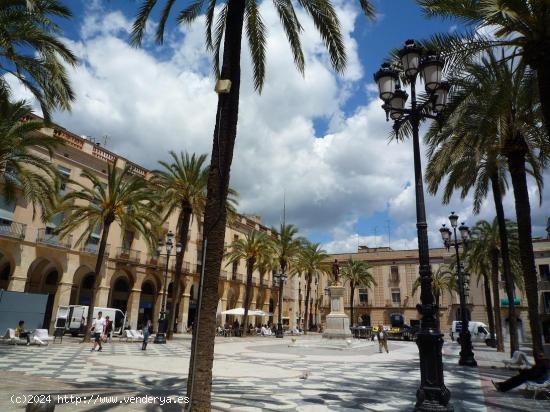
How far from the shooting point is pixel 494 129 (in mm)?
13477

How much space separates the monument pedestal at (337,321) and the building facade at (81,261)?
36.4 feet

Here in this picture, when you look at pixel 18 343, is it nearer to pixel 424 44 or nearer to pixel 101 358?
pixel 101 358

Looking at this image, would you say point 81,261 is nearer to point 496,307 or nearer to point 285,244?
point 285,244

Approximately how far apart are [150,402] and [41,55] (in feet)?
36.1

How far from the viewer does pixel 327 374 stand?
12.7 meters

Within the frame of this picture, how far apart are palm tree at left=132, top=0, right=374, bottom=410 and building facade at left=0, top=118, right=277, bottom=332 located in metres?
14.4

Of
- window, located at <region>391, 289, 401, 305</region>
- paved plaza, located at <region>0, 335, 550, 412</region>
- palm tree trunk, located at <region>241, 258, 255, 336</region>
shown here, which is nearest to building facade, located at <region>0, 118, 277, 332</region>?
palm tree trunk, located at <region>241, 258, 255, 336</region>

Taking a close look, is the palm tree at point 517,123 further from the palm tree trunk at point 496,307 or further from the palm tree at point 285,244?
the palm tree at point 285,244

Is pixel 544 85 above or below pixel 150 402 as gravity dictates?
above

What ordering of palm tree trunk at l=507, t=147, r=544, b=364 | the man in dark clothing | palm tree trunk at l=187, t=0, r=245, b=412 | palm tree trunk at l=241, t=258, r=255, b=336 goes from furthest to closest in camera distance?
palm tree trunk at l=241, t=258, r=255, b=336 < palm tree trunk at l=507, t=147, r=544, b=364 < the man in dark clothing < palm tree trunk at l=187, t=0, r=245, b=412

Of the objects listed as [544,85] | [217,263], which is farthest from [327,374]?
[544,85]

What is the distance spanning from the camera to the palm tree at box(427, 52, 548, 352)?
35.6 ft

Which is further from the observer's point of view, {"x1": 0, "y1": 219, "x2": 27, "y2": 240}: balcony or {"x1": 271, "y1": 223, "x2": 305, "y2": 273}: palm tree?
{"x1": 271, "y1": 223, "x2": 305, "y2": 273}: palm tree

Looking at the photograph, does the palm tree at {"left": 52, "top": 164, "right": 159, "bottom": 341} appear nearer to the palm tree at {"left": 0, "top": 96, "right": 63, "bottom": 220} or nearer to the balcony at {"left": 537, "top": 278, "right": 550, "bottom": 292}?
the palm tree at {"left": 0, "top": 96, "right": 63, "bottom": 220}
